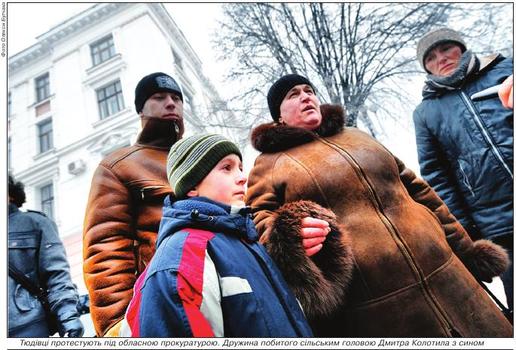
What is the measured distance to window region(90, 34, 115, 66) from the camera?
9.32ft

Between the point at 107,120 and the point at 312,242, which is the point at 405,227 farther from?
the point at 107,120

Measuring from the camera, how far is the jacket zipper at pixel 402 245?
1168 millimetres

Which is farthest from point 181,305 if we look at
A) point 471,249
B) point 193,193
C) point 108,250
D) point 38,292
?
point 38,292

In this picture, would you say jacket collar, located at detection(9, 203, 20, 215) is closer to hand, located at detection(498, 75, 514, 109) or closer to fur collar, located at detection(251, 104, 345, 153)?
fur collar, located at detection(251, 104, 345, 153)

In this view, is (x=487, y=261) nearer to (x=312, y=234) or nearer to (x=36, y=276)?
(x=312, y=234)

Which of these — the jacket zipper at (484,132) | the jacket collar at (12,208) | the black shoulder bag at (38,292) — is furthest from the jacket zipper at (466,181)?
the jacket collar at (12,208)

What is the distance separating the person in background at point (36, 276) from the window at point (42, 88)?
0.77 metres

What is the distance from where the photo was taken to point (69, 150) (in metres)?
2.57

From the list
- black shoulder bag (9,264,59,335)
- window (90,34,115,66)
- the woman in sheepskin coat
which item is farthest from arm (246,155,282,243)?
window (90,34,115,66)

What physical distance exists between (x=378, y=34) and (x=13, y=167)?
365cm

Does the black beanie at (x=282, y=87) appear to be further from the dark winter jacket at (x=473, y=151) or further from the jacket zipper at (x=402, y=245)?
the dark winter jacket at (x=473, y=151)

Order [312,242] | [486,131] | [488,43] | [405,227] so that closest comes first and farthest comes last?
[312,242], [405,227], [486,131], [488,43]

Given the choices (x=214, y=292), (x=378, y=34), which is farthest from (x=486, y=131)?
(x=378, y=34)

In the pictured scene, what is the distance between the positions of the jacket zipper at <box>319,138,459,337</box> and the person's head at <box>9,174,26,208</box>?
1627 mm
